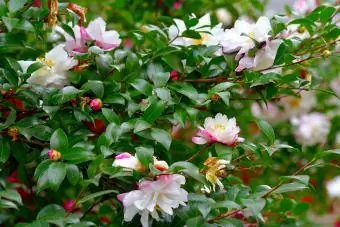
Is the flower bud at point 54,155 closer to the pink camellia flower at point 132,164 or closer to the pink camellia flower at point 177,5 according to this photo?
the pink camellia flower at point 132,164

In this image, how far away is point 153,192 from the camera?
36.9 inches

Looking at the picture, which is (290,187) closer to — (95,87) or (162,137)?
(162,137)

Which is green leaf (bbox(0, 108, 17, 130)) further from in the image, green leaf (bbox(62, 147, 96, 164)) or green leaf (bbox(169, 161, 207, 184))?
green leaf (bbox(169, 161, 207, 184))

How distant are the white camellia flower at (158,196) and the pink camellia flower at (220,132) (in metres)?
0.12

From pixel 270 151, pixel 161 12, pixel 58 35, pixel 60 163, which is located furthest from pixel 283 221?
pixel 161 12

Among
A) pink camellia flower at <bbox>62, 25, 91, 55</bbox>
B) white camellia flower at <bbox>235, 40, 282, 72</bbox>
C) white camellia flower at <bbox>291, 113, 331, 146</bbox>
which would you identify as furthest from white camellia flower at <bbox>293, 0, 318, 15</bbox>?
pink camellia flower at <bbox>62, 25, 91, 55</bbox>

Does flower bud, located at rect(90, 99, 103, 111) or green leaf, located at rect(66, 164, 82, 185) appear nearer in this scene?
green leaf, located at rect(66, 164, 82, 185)

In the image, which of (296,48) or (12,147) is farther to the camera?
(296,48)

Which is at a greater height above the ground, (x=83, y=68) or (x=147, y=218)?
(x=83, y=68)

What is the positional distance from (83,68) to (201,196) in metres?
0.32

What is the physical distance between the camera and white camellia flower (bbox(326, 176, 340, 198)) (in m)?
1.99

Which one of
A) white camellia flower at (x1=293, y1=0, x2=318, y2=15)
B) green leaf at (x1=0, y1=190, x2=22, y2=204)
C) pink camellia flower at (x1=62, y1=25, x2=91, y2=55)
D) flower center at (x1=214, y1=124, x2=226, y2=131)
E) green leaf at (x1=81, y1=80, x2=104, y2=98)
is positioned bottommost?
green leaf at (x1=0, y1=190, x2=22, y2=204)

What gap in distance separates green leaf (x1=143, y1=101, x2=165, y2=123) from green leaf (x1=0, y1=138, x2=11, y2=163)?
23cm

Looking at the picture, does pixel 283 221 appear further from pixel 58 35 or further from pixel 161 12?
pixel 161 12
